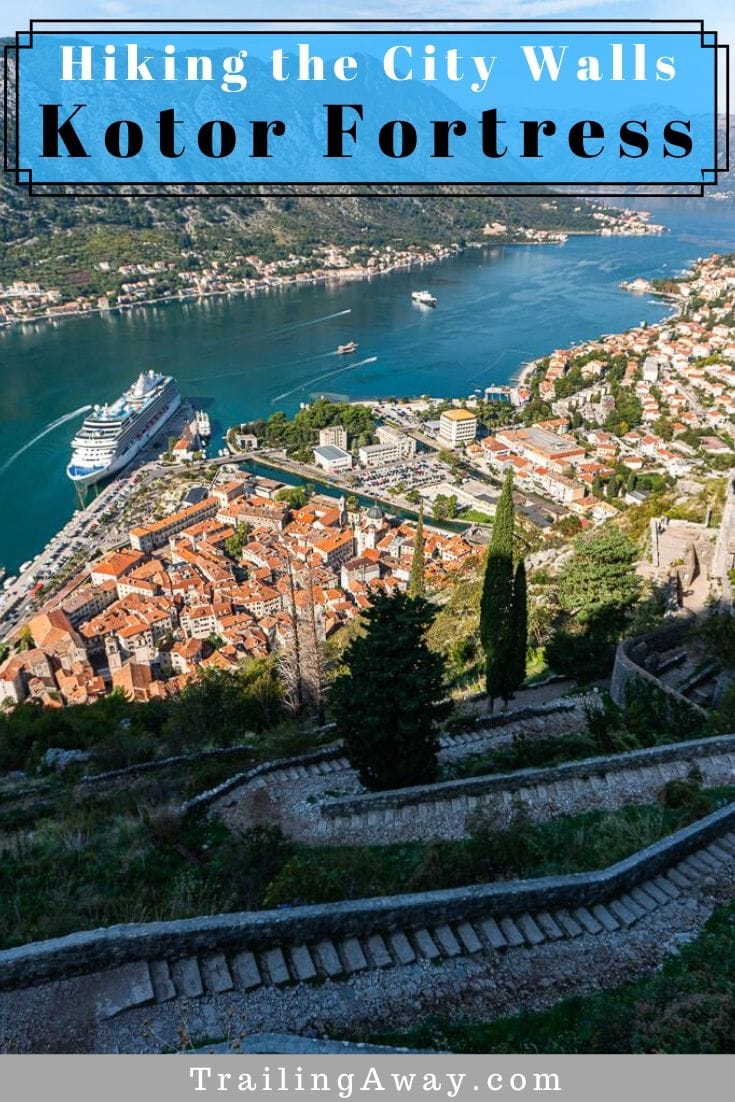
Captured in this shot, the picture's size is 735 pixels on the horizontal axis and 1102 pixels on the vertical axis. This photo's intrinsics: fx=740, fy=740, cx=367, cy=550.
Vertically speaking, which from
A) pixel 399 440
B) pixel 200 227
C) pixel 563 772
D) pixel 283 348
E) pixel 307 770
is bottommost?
pixel 307 770

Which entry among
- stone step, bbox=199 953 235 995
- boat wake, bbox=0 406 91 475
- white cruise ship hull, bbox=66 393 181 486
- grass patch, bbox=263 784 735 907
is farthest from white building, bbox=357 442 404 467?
stone step, bbox=199 953 235 995

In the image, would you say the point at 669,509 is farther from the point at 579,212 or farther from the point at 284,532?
the point at 579,212

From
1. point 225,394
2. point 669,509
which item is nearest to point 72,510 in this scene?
point 225,394

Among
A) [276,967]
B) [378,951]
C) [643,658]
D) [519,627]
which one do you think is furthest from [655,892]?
[519,627]

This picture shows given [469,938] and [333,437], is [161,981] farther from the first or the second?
[333,437]

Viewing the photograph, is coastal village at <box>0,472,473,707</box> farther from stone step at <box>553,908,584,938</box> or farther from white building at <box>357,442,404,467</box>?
stone step at <box>553,908,584,938</box>

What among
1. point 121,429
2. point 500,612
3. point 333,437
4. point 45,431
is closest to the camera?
point 500,612

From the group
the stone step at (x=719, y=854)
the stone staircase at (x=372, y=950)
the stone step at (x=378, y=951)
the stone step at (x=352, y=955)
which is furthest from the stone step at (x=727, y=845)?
the stone step at (x=352, y=955)

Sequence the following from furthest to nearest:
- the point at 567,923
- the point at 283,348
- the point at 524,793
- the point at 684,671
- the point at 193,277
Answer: the point at 193,277 < the point at 283,348 < the point at 684,671 < the point at 524,793 < the point at 567,923
